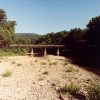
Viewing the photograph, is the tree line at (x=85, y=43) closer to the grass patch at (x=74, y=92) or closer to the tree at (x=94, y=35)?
the tree at (x=94, y=35)

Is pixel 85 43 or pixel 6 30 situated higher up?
pixel 6 30

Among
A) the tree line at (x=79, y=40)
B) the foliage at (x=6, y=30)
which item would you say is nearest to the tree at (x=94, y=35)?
the tree line at (x=79, y=40)

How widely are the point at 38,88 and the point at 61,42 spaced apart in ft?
158

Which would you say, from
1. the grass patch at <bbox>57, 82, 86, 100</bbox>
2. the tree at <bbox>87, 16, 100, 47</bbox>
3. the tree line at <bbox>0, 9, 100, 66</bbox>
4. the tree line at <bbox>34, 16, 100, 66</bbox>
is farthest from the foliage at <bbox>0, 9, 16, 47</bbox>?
the grass patch at <bbox>57, 82, 86, 100</bbox>

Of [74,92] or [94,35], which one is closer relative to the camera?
[74,92]

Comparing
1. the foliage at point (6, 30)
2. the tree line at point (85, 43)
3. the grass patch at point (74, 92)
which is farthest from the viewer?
the tree line at point (85, 43)

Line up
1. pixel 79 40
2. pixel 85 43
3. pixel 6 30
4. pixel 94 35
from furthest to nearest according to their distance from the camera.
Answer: pixel 79 40 → pixel 85 43 → pixel 94 35 → pixel 6 30

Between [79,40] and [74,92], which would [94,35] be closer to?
[79,40]

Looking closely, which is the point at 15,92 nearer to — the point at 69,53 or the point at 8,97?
the point at 8,97

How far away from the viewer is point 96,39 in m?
44.6

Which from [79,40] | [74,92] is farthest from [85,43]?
[74,92]

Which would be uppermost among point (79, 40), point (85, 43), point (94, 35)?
point (94, 35)

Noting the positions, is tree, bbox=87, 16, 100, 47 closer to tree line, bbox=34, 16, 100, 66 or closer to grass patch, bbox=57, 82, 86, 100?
tree line, bbox=34, 16, 100, 66

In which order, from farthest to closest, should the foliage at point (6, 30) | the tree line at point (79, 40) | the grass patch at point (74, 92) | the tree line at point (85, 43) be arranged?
the tree line at point (85, 43) → the tree line at point (79, 40) → the foliage at point (6, 30) → the grass patch at point (74, 92)
